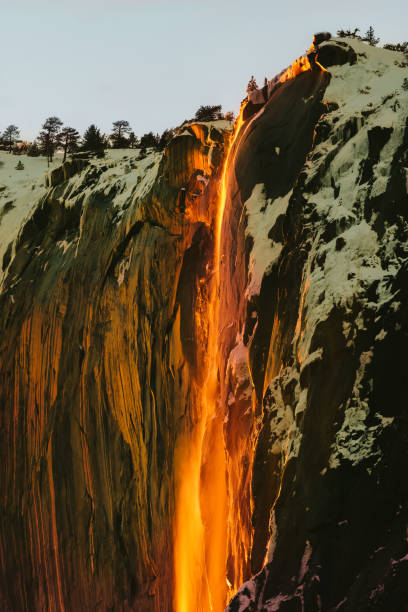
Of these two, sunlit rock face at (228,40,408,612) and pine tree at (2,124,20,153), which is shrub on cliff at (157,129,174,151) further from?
pine tree at (2,124,20,153)

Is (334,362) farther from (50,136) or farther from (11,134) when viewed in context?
(11,134)

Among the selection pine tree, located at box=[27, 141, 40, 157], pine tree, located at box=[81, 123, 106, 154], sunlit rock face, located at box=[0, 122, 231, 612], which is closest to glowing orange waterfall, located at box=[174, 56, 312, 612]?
sunlit rock face, located at box=[0, 122, 231, 612]

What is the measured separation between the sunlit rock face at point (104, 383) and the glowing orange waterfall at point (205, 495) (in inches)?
10.6

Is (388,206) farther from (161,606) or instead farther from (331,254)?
(161,606)

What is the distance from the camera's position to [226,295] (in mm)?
13758

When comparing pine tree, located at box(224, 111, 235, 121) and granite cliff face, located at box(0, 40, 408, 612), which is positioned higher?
pine tree, located at box(224, 111, 235, 121)

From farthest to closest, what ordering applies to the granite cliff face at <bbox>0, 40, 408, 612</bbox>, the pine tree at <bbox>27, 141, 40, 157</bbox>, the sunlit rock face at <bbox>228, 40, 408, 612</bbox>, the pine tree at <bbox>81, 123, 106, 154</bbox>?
Result: the pine tree at <bbox>27, 141, 40, 157</bbox> → the pine tree at <bbox>81, 123, 106, 154</bbox> → the granite cliff face at <bbox>0, 40, 408, 612</bbox> → the sunlit rock face at <bbox>228, 40, 408, 612</bbox>

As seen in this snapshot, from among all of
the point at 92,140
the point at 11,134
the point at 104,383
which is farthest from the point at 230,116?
the point at 11,134

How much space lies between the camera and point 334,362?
9.88 m

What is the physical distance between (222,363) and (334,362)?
3.51 meters

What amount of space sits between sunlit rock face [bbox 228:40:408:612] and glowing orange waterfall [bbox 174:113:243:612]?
310cm

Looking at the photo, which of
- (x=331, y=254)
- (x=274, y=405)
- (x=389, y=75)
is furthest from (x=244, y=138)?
(x=274, y=405)

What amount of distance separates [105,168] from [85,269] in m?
3.44

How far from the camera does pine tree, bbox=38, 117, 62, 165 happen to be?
132 feet
